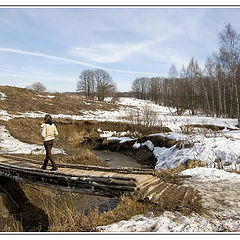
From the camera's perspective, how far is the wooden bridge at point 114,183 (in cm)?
509

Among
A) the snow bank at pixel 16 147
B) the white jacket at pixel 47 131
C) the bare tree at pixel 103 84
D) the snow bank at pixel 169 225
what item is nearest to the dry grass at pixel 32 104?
the snow bank at pixel 16 147

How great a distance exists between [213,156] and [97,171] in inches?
219

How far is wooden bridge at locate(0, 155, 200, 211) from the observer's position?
5092mm

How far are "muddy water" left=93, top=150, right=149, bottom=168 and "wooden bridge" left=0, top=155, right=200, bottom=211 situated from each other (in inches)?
230

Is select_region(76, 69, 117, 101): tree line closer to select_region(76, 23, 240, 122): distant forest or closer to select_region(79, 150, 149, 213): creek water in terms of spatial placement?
select_region(76, 23, 240, 122): distant forest

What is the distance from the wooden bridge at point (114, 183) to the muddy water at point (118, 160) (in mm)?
5844

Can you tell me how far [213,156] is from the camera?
9.52 meters

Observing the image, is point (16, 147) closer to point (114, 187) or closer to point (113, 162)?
point (113, 162)

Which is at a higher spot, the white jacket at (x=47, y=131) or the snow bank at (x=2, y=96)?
the snow bank at (x=2, y=96)

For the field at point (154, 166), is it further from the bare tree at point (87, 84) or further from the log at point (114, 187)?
the bare tree at point (87, 84)

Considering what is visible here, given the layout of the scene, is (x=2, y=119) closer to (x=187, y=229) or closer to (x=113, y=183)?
(x=113, y=183)

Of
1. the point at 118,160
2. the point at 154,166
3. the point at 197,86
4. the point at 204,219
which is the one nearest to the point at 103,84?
the point at 197,86

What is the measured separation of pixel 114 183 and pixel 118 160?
9141 mm

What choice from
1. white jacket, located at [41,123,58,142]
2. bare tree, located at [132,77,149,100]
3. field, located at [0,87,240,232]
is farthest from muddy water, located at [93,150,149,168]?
bare tree, located at [132,77,149,100]
